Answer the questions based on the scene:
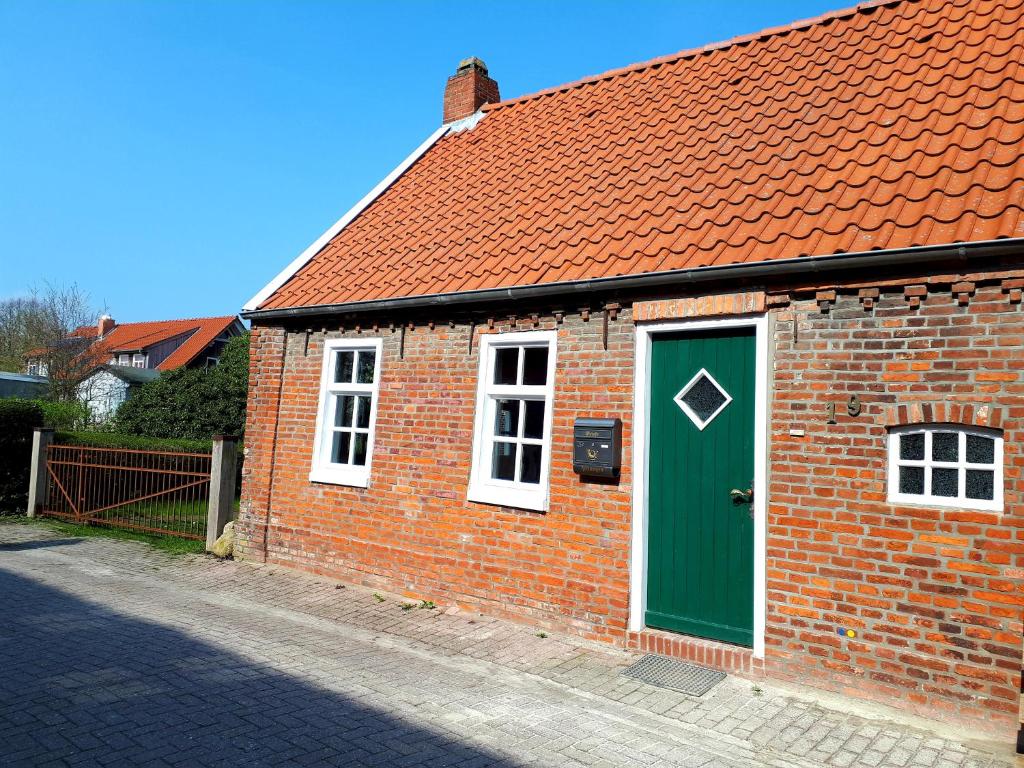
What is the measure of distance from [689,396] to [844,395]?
4.47ft

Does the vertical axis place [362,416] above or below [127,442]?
above

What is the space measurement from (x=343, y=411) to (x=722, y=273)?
560 centimetres

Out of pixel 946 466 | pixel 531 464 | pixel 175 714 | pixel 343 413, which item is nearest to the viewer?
pixel 175 714

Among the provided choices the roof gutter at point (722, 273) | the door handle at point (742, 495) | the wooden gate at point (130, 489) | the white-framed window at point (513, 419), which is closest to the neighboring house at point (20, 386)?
the wooden gate at point (130, 489)

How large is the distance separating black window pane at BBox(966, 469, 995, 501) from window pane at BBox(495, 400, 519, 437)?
4.32 metres

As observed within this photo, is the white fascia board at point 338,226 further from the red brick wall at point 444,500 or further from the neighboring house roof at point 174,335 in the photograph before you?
the neighboring house roof at point 174,335

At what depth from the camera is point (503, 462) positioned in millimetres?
8180

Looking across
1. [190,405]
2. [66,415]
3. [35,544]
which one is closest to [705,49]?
[35,544]

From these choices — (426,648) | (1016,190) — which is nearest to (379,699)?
(426,648)

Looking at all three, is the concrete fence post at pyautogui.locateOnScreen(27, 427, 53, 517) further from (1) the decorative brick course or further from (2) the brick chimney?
(1) the decorative brick course

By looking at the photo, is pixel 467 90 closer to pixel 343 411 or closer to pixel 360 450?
pixel 343 411

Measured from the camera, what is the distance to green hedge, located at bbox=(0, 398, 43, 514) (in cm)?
1490

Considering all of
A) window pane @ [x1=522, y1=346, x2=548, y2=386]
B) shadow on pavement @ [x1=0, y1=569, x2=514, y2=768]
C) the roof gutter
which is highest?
the roof gutter

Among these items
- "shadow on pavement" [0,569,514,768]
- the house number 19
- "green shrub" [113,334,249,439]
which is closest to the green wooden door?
the house number 19
